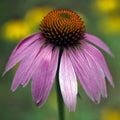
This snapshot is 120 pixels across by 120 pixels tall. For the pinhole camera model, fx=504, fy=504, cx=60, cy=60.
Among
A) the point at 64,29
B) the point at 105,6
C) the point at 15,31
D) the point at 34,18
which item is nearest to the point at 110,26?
the point at 105,6

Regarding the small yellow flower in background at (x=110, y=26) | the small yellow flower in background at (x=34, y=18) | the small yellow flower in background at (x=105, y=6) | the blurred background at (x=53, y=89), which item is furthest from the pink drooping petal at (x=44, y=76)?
the small yellow flower in background at (x=105, y=6)

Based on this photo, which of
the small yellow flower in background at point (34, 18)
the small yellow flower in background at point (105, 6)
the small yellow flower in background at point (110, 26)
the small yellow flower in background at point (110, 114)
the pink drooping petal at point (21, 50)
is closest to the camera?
the pink drooping petal at point (21, 50)

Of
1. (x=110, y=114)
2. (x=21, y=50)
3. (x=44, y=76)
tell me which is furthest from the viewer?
(x=110, y=114)

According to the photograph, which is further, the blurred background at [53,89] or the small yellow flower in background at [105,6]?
the small yellow flower in background at [105,6]

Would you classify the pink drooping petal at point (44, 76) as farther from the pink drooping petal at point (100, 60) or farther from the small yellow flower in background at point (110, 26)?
the small yellow flower in background at point (110, 26)

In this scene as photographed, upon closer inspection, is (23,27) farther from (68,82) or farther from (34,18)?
(68,82)

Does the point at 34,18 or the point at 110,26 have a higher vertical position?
the point at 34,18
